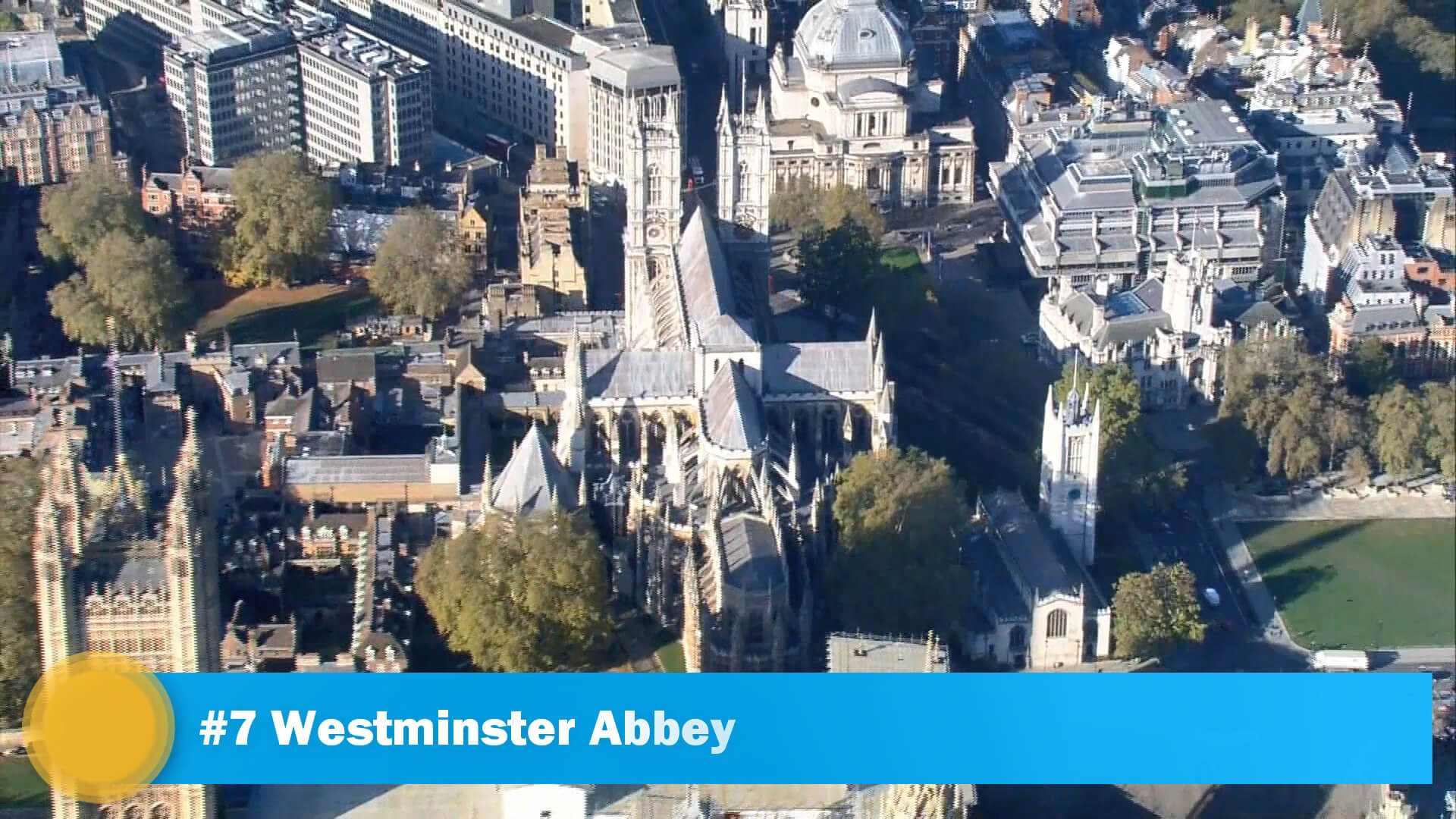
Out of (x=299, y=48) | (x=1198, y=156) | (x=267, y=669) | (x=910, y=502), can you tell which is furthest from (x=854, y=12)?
(x=267, y=669)

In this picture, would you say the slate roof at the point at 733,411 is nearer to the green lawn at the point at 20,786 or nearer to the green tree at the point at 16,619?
the green tree at the point at 16,619

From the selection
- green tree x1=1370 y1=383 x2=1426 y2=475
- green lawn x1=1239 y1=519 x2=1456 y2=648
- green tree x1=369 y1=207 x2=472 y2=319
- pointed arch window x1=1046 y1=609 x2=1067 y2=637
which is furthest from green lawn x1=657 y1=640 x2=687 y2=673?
green tree x1=1370 y1=383 x2=1426 y2=475

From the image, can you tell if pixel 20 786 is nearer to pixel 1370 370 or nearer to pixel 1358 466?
pixel 1358 466

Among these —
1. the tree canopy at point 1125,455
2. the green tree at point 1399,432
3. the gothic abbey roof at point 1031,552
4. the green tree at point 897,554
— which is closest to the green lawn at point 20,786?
the green tree at point 897,554

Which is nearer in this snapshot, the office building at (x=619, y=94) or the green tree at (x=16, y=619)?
the green tree at (x=16, y=619)

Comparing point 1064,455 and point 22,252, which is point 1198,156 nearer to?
point 1064,455

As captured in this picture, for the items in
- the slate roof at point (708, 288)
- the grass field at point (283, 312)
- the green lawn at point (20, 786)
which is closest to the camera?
the green lawn at point (20, 786)
